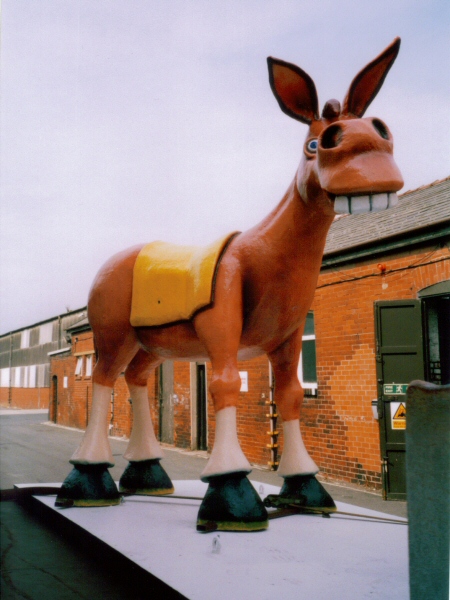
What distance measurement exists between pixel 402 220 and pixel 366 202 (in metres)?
5.19

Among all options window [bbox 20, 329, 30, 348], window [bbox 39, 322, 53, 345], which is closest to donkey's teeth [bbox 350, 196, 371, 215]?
window [bbox 20, 329, 30, 348]

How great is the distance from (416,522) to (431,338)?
580cm

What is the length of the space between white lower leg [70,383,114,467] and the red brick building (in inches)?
163

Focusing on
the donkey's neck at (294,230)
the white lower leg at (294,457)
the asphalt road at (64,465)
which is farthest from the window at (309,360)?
the donkey's neck at (294,230)

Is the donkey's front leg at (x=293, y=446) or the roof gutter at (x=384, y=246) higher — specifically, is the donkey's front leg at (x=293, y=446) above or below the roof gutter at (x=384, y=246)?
below

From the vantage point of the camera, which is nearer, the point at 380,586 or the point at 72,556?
the point at 380,586

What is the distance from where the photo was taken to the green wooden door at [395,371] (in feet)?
21.8

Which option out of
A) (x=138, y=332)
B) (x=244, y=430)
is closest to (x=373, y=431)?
(x=244, y=430)

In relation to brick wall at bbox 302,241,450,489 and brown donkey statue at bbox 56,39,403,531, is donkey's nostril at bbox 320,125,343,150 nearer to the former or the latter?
brown donkey statue at bbox 56,39,403,531

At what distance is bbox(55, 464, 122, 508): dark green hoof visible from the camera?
3330 millimetres

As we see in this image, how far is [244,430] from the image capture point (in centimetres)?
A: 941

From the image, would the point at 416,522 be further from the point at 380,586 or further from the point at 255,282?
the point at 255,282

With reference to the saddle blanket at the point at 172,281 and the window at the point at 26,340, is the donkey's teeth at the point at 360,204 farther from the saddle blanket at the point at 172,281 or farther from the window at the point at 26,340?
the window at the point at 26,340

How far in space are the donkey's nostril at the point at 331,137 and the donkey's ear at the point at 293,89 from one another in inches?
15.3
